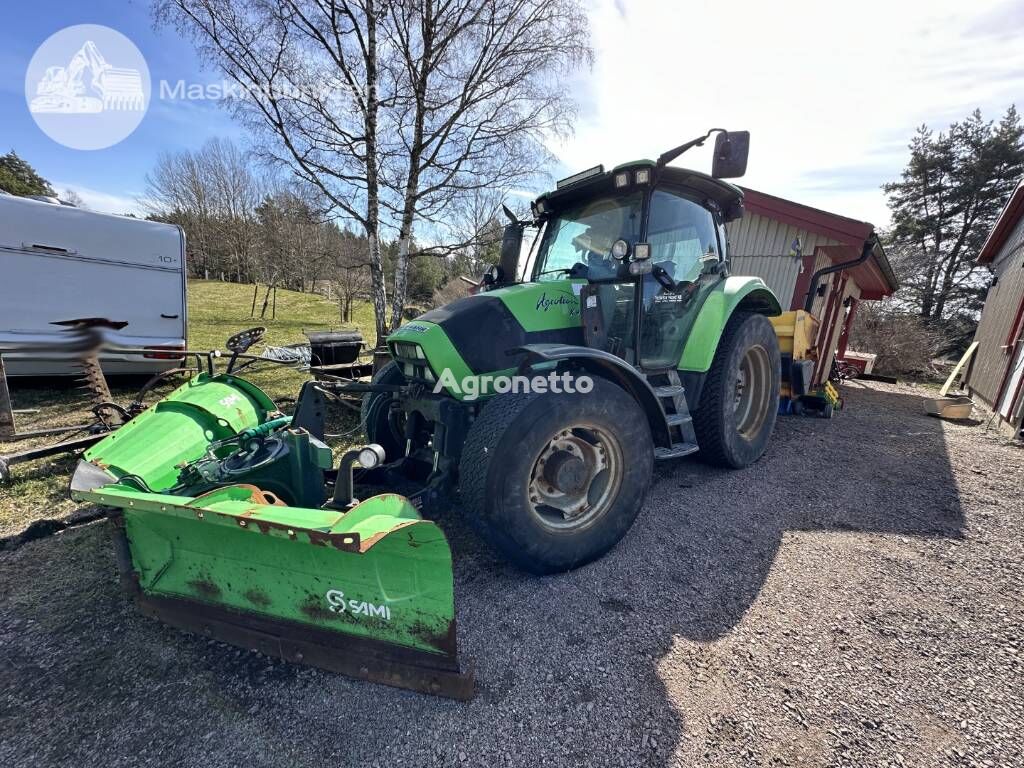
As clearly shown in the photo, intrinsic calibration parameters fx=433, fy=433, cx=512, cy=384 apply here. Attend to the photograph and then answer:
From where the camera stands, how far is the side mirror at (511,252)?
384cm

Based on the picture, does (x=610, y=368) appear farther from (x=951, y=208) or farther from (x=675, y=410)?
(x=951, y=208)

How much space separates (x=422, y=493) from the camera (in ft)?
7.83

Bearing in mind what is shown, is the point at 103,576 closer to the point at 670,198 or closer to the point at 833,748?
the point at 833,748

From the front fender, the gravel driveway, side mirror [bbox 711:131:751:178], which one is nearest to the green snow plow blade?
the gravel driveway

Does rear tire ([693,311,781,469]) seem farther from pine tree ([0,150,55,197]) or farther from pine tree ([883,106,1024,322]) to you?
pine tree ([0,150,55,197])

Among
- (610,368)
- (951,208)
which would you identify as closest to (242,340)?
(610,368)

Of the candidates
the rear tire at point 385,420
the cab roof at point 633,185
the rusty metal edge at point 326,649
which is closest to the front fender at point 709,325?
the cab roof at point 633,185

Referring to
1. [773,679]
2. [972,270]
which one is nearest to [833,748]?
[773,679]

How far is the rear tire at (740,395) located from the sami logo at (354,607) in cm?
297

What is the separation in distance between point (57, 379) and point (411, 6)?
8.17 meters

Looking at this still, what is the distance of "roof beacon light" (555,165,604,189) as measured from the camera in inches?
120

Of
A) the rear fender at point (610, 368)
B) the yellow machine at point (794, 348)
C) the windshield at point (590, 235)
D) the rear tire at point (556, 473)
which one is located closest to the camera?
the rear tire at point (556, 473)

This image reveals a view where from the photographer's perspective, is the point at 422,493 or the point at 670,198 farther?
the point at 670,198

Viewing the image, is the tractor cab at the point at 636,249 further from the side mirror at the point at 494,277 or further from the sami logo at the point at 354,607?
the sami logo at the point at 354,607
